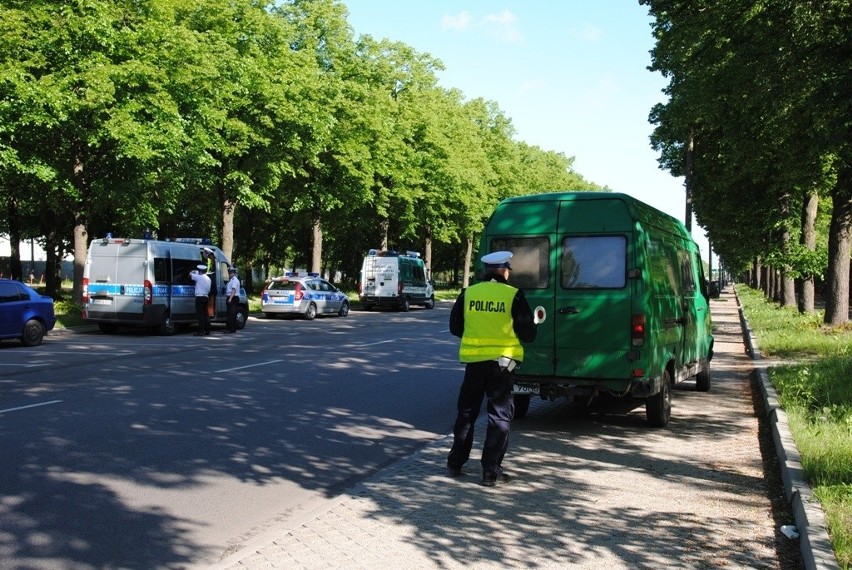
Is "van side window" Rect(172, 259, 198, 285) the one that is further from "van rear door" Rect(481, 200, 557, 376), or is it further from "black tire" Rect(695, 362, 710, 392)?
"van rear door" Rect(481, 200, 557, 376)

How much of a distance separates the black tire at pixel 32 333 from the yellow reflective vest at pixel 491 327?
14420mm

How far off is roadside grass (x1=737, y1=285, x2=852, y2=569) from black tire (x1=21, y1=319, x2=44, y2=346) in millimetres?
14961

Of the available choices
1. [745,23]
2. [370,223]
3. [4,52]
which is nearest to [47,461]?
[745,23]

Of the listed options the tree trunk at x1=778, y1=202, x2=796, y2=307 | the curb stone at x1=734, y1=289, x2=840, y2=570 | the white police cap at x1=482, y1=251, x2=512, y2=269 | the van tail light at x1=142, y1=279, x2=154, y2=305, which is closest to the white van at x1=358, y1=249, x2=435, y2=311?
the tree trunk at x1=778, y1=202, x2=796, y2=307

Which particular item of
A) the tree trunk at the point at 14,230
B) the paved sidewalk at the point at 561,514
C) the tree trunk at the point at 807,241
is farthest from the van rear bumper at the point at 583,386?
the tree trunk at the point at 14,230

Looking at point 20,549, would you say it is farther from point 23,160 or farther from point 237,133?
point 237,133

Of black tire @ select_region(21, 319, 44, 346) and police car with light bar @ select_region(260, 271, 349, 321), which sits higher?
police car with light bar @ select_region(260, 271, 349, 321)

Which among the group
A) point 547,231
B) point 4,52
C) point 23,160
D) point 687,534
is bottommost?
point 687,534

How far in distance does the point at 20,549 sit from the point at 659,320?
22.5 feet

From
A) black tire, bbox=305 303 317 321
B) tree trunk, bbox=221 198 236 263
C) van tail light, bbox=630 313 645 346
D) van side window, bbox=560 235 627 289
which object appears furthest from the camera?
tree trunk, bbox=221 198 236 263

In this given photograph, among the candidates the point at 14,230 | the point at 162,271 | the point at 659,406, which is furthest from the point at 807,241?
the point at 14,230

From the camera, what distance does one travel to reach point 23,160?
25438 mm

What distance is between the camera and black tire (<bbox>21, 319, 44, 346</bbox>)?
18.5 metres

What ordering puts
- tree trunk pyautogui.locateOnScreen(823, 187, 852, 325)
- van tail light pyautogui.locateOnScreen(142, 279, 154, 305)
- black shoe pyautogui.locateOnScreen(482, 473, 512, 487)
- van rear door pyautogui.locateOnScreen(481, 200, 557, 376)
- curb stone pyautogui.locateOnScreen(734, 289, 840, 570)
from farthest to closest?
van tail light pyautogui.locateOnScreen(142, 279, 154, 305) < tree trunk pyautogui.locateOnScreen(823, 187, 852, 325) < van rear door pyautogui.locateOnScreen(481, 200, 557, 376) < black shoe pyautogui.locateOnScreen(482, 473, 512, 487) < curb stone pyautogui.locateOnScreen(734, 289, 840, 570)
